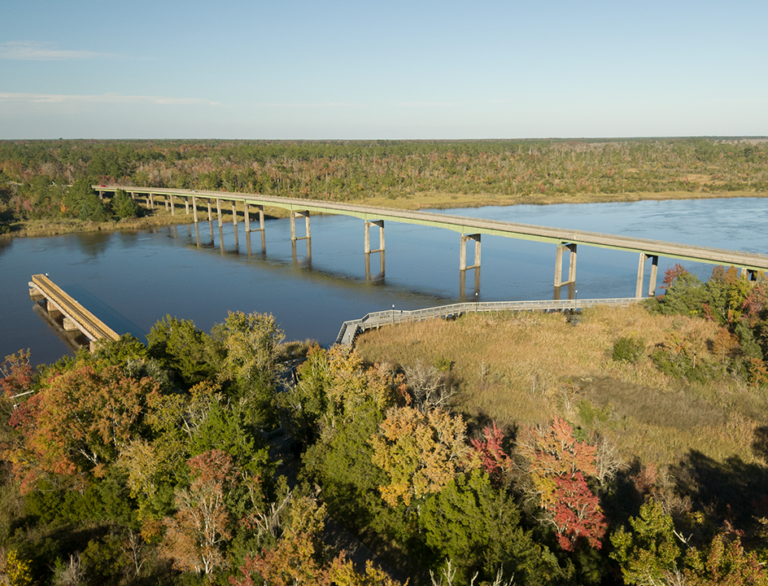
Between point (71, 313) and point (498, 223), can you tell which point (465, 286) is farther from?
point (71, 313)

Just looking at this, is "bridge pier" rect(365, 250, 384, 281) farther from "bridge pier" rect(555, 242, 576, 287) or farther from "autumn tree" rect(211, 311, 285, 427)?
"autumn tree" rect(211, 311, 285, 427)

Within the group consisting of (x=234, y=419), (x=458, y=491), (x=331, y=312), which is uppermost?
(x=234, y=419)

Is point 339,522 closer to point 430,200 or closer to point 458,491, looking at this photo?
point 458,491

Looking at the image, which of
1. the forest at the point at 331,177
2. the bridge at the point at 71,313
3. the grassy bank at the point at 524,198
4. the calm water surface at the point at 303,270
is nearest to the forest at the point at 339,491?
the bridge at the point at 71,313

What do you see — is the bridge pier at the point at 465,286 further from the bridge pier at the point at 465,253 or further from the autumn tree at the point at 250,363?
the autumn tree at the point at 250,363

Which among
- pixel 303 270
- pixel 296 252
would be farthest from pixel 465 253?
pixel 296 252

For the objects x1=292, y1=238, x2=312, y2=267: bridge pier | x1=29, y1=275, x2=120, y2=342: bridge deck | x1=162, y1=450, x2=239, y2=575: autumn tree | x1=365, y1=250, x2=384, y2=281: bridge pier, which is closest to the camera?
x1=162, y1=450, x2=239, y2=575: autumn tree

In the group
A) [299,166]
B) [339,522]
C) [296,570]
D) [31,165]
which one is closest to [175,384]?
[339,522]

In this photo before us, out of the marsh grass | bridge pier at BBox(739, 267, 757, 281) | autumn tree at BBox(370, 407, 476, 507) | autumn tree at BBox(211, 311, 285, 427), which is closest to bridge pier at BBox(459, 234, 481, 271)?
the marsh grass
